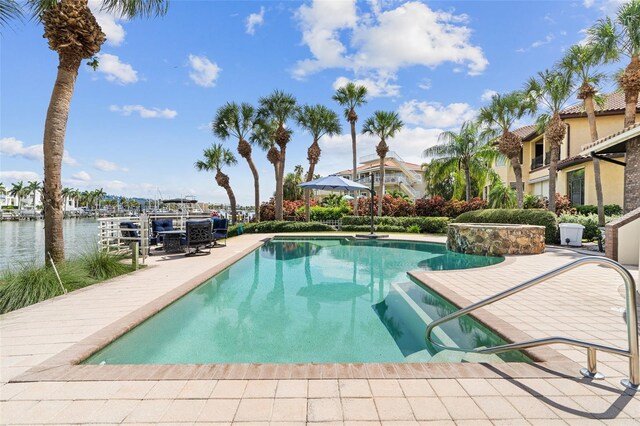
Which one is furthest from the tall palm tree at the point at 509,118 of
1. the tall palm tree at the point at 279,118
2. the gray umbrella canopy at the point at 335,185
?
the tall palm tree at the point at 279,118

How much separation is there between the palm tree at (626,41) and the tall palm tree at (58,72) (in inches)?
757

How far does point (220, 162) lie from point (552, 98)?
2412 centimetres

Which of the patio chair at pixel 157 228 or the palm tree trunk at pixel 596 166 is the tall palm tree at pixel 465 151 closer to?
the palm tree trunk at pixel 596 166

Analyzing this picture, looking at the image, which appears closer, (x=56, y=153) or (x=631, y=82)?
(x=56, y=153)

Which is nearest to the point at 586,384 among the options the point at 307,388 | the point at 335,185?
the point at 307,388

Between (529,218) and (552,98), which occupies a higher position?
(552,98)

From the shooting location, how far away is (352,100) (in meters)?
24.8

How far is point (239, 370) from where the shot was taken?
3025mm

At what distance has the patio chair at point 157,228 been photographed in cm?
1204

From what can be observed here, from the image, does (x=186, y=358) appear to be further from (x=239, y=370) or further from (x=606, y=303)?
(x=606, y=303)

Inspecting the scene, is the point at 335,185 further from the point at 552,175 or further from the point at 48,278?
the point at 48,278

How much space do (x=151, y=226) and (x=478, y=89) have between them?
19.1 m

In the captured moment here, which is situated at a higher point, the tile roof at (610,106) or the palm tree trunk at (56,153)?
the tile roof at (610,106)

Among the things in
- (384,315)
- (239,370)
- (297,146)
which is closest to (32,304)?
(239,370)
